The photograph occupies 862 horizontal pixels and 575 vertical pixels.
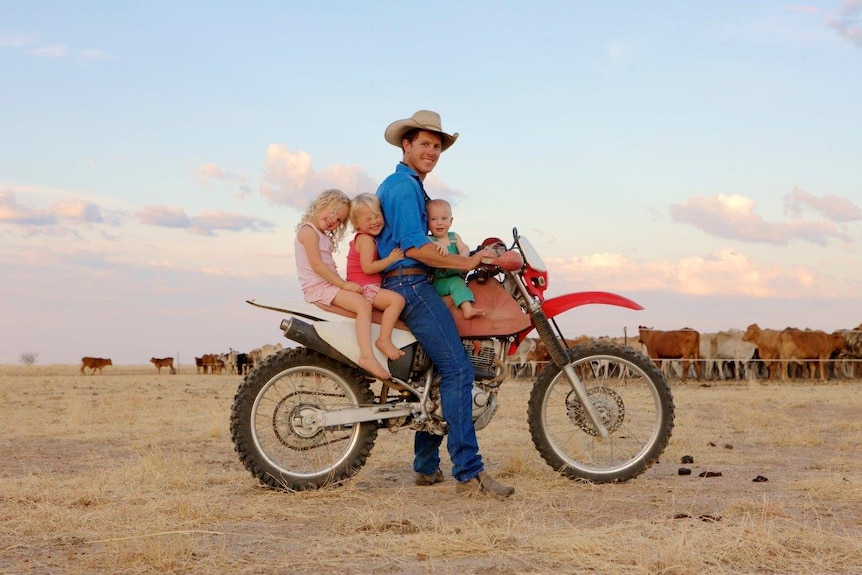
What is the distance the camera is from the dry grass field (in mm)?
3928

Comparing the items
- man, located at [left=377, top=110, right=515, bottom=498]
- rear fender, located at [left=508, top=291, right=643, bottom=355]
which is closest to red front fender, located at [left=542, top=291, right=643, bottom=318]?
rear fender, located at [left=508, top=291, right=643, bottom=355]

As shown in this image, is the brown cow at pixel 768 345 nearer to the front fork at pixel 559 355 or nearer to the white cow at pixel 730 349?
the white cow at pixel 730 349

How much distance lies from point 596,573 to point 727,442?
21.3 feet

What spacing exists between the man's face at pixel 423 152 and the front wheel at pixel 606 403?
1.66m

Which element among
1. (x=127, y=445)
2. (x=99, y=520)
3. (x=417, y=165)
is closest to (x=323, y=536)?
(x=99, y=520)

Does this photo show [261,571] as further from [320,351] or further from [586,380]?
[586,380]

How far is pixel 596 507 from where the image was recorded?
5277 millimetres

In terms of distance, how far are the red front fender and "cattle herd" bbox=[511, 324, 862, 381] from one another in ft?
88.3

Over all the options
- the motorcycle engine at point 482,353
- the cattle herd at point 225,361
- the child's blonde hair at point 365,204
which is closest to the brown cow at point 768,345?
the cattle herd at point 225,361

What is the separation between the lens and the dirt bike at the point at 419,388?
6012 millimetres

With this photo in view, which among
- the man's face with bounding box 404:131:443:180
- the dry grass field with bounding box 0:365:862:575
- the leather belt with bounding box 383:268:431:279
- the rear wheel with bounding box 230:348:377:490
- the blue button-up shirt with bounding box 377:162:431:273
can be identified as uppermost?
the man's face with bounding box 404:131:443:180

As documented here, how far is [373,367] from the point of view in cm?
588

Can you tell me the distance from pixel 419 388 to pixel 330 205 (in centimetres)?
136

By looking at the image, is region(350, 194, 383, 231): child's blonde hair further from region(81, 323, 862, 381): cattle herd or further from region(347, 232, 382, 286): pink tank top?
region(81, 323, 862, 381): cattle herd
